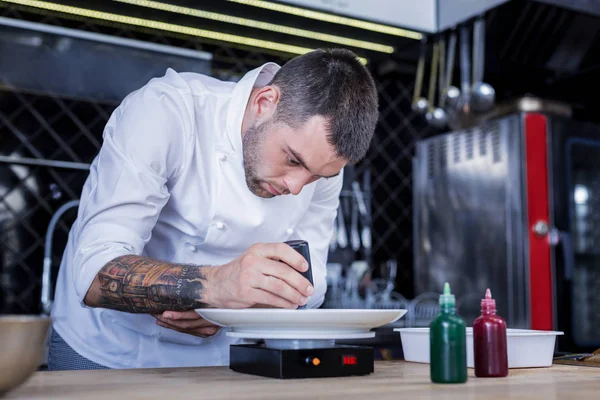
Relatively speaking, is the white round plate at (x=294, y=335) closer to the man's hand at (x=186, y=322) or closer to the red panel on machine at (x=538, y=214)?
the man's hand at (x=186, y=322)

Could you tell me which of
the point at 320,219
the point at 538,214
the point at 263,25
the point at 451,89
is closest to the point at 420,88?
the point at 451,89

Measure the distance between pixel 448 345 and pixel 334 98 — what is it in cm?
60

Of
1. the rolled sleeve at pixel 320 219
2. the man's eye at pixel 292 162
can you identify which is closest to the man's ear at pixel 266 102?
the man's eye at pixel 292 162

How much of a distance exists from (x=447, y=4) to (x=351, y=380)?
7.63 ft

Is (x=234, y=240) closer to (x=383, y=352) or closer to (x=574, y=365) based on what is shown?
(x=574, y=365)

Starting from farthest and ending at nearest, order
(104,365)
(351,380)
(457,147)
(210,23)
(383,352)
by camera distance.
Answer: (457,147) → (210,23) → (383,352) → (104,365) → (351,380)

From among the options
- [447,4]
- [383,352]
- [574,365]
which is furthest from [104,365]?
[447,4]

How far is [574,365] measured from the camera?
1363 millimetres

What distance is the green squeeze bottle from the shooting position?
3.30 feet

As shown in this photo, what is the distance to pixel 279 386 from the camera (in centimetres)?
97

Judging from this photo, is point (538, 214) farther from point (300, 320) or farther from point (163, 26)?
point (300, 320)

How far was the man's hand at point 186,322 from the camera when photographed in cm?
133

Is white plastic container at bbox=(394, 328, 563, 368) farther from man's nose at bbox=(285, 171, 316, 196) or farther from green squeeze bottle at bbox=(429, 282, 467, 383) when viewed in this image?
man's nose at bbox=(285, 171, 316, 196)

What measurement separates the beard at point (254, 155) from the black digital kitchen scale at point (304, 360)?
0.47m
